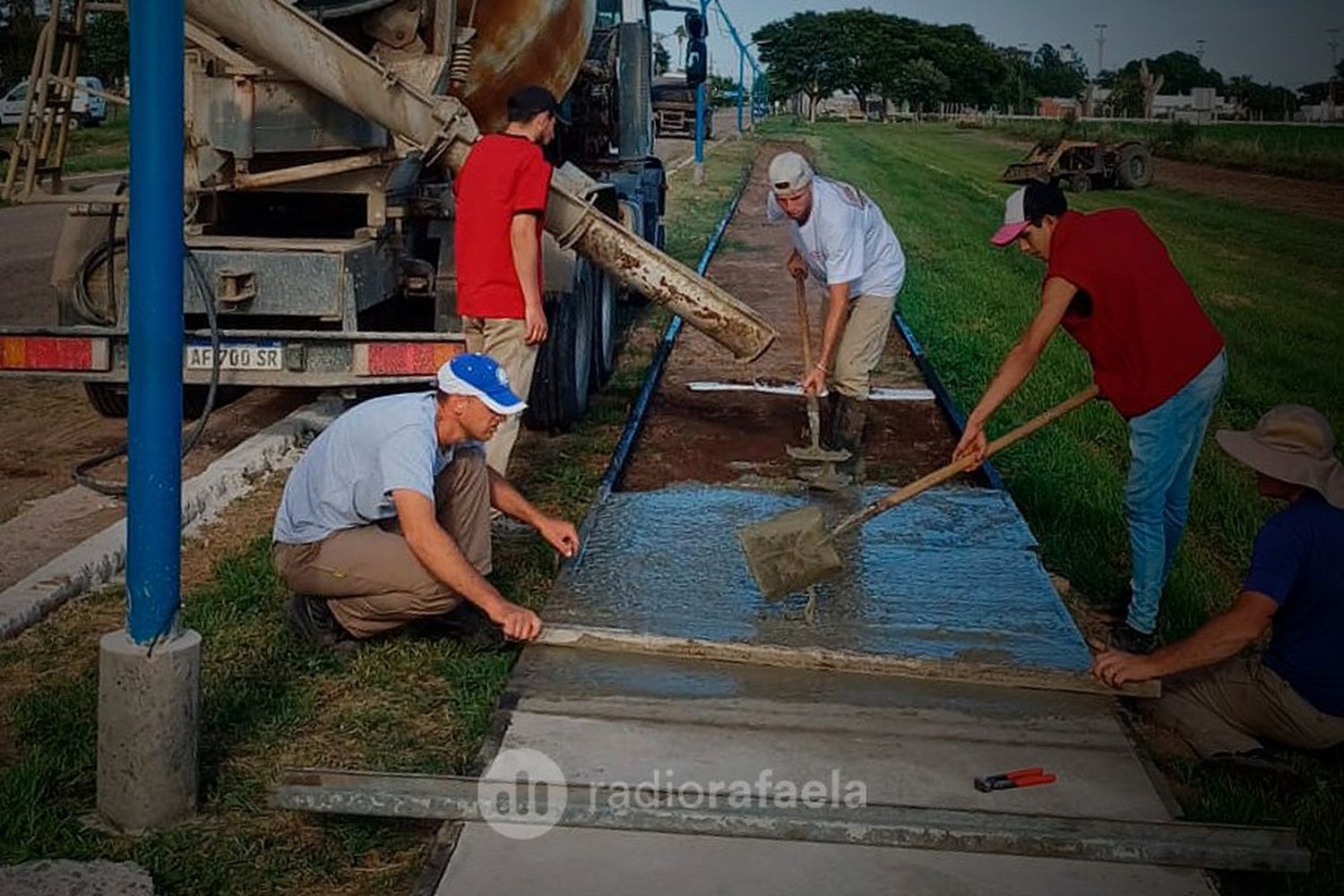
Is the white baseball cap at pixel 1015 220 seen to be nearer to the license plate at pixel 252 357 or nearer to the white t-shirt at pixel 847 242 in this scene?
the white t-shirt at pixel 847 242

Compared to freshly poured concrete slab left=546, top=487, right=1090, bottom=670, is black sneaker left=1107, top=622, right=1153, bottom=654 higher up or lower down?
lower down

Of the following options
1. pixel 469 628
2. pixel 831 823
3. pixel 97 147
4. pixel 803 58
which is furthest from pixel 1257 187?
pixel 803 58

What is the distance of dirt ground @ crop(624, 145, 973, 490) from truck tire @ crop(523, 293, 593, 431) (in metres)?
0.52

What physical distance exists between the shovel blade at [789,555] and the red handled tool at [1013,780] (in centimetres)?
132

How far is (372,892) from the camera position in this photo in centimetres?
397

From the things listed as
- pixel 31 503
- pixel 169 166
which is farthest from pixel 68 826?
pixel 31 503

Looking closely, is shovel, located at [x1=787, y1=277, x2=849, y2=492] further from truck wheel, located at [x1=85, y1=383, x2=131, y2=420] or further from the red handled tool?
truck wheel, located at [x1=85, y1=383, x2=131, y2=420]

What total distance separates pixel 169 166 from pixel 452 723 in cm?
203

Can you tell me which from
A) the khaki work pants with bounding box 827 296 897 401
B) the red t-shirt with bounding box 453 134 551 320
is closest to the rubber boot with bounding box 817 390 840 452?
the khaki work pants with bounding box 827 296 897 401

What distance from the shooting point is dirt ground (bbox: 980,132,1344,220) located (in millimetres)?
32781

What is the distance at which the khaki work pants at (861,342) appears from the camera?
313 inches

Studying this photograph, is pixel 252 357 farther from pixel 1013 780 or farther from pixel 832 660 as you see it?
pixel 1013 780

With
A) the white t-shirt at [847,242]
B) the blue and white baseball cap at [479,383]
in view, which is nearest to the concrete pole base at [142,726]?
the blue and white baseball cap at [479,383]

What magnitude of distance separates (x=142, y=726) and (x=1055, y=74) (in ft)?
551
